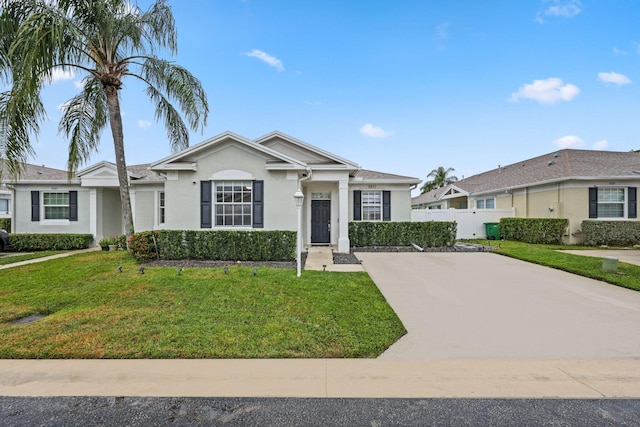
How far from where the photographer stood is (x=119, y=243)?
12.7 metres

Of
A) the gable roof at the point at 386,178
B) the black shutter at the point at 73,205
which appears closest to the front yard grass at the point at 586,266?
the gable roof at the point at 386,178

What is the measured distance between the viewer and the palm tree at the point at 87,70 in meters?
7.89

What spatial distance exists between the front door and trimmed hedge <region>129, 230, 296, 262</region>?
4.04 m

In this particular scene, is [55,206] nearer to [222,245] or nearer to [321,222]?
[222,245]

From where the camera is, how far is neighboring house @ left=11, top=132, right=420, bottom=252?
11047 millimetres

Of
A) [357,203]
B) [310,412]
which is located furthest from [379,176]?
[310,412]

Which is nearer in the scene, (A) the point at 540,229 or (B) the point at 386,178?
(B) the point at 386,178

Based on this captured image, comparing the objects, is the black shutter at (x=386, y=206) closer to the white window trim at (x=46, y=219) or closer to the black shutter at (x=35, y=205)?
the white window trim at (x=46, y=219)

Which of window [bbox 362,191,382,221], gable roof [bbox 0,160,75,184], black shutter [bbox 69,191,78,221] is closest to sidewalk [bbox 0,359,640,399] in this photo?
window [bbox 362,191,382,221]

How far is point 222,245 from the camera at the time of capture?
10.4 metres

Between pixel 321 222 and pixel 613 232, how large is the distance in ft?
49.1

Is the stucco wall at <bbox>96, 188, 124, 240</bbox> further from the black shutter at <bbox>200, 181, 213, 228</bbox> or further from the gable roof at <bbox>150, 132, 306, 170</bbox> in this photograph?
the black shutter at <bbox>200, 181, 213, 228</bbox>

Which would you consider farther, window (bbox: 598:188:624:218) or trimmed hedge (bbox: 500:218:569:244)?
trimmed hedge (bbox: 500:218:569:244)

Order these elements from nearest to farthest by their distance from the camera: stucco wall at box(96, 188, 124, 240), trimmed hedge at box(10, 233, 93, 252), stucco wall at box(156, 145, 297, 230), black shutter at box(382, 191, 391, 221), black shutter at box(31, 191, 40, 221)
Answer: stucco wall at box(156, 145, 297, 230) < trimmed hedge at box(10, 233, 93, 252) < black shutter at box(31, 191, 40, 221) < stucco wall at box(96, 188, 124, 240) < black shutter at box(382, 191, 391, 221)
